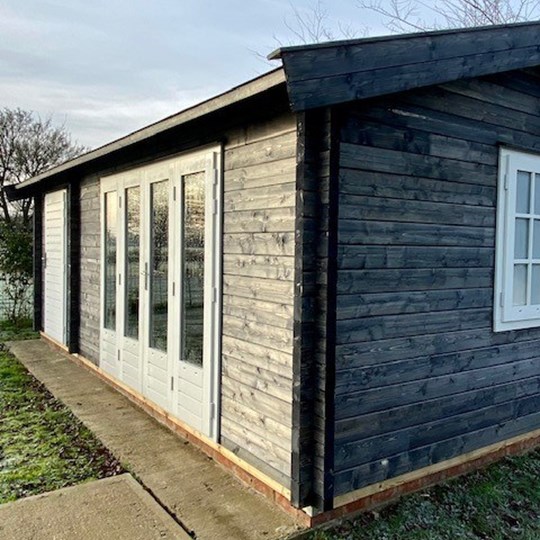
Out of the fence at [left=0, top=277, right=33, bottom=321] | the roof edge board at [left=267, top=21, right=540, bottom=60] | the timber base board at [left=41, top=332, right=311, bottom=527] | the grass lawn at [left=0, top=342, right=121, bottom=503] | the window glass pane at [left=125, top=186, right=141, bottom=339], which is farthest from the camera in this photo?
the fence at [left=0, top=277, right=33, bottom=321]

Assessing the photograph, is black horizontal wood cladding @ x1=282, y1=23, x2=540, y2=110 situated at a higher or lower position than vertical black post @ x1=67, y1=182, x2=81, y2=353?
higher

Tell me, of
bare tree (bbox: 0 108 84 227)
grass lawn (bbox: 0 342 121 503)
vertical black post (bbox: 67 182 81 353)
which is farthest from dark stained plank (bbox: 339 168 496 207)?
bare tree (bbox: 0 108 84 227)

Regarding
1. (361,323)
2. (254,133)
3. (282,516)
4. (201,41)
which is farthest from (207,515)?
(201,41)

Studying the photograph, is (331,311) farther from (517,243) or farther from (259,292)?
(517,243)

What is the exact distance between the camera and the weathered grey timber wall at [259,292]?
2684 mm

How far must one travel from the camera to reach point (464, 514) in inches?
111

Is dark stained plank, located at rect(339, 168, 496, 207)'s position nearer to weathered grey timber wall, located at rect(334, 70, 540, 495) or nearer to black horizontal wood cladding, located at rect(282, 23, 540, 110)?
weathered grey timber wall, located at rect(334, 70, 540, 495)

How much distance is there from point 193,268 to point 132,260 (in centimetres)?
122

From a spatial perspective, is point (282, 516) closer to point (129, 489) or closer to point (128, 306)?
point (129, 489)

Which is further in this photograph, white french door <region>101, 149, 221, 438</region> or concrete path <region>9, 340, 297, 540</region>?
white french door <region>101, 149, 221, 438</region>

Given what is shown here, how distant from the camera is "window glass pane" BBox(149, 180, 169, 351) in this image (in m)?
3.95

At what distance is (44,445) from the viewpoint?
3.63 meters

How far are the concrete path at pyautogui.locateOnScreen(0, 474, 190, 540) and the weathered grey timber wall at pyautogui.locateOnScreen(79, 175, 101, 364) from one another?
270 centimetres

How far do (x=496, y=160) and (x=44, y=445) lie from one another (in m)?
3.68
